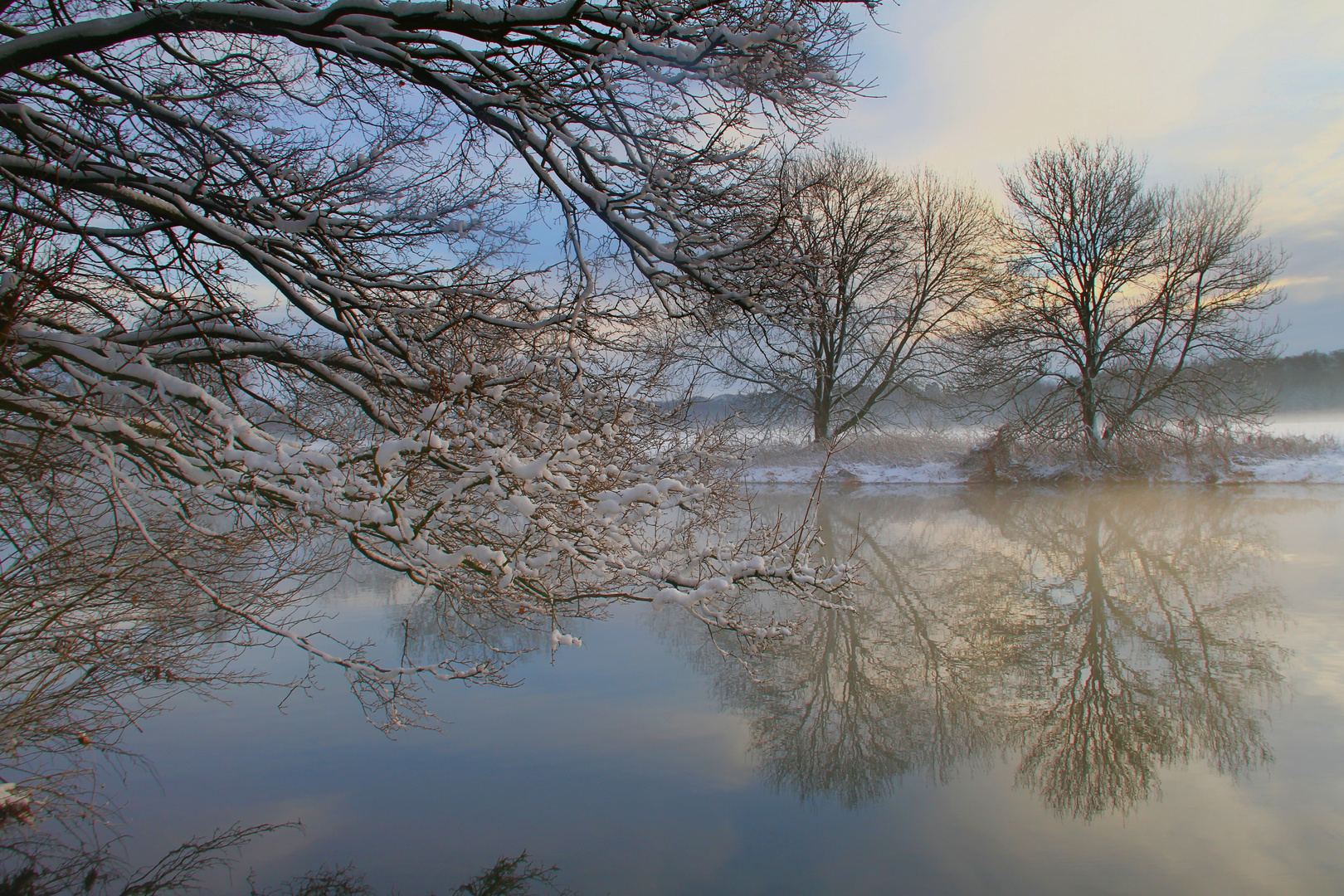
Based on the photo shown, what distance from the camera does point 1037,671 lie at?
641 centimetres

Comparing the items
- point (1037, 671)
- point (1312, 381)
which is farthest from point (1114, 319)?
point (1312, 381)

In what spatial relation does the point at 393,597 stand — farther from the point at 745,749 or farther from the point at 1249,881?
the point at 1249,881

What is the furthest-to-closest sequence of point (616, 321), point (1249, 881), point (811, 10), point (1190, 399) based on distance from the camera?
point (1190, 399) → point (616, 321) → point (811, 10) → point (1249, 881)

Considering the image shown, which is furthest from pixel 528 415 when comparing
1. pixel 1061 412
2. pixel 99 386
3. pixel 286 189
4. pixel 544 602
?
pixel 1061 412

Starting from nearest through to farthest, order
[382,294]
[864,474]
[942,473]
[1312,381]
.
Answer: [382,294], [942,473], [864,474], [1312,381]

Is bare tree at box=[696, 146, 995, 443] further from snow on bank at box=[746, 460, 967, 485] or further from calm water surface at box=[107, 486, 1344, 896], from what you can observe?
calm water surface at box=[107, 486, 1344, 896]

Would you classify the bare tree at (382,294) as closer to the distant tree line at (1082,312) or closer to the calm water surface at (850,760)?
the calm water surface at (850,760)

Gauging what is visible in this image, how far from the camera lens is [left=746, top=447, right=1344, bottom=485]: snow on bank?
1672 cm

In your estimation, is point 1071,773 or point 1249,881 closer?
point 1249,881

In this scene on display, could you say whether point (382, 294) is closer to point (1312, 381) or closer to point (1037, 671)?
point (1037, 671)

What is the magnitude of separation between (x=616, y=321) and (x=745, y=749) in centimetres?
303

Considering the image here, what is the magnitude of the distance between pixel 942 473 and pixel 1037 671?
1517 centimetres

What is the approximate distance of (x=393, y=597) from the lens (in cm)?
908

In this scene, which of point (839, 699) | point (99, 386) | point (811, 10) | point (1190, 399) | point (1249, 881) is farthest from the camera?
point (1190, 399)
